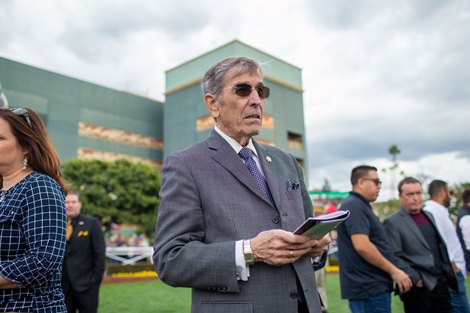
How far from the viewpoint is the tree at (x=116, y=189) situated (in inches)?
1179

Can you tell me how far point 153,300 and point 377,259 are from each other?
7442mm

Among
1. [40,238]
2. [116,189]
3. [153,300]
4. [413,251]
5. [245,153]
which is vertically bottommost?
[153,300]

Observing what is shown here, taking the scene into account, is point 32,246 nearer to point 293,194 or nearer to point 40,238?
point 40,238

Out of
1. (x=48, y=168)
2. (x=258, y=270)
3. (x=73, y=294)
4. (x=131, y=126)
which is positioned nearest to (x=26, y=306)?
(x=48, y=168)

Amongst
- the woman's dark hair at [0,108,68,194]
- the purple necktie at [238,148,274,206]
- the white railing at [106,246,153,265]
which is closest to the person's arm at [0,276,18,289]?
the woman's dark hair at [0,108,68,194]

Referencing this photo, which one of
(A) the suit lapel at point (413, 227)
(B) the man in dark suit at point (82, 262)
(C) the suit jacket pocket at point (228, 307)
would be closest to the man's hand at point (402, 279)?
(A) the suit lapel at point (413, 227)

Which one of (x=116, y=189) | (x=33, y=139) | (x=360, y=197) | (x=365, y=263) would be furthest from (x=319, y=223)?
(x=116, y=189)

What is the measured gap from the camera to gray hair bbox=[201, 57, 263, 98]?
232 cm

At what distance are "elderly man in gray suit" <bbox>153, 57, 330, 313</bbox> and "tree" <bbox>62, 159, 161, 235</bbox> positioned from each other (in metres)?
29.2

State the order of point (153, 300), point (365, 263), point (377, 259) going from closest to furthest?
point (377, 259) < point (365, 263) < point (153, 300)

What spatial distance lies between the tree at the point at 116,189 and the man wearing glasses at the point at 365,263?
2758cm

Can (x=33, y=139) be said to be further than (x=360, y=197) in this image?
No

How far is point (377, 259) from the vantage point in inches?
165

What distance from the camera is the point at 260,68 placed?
2.45 metres
